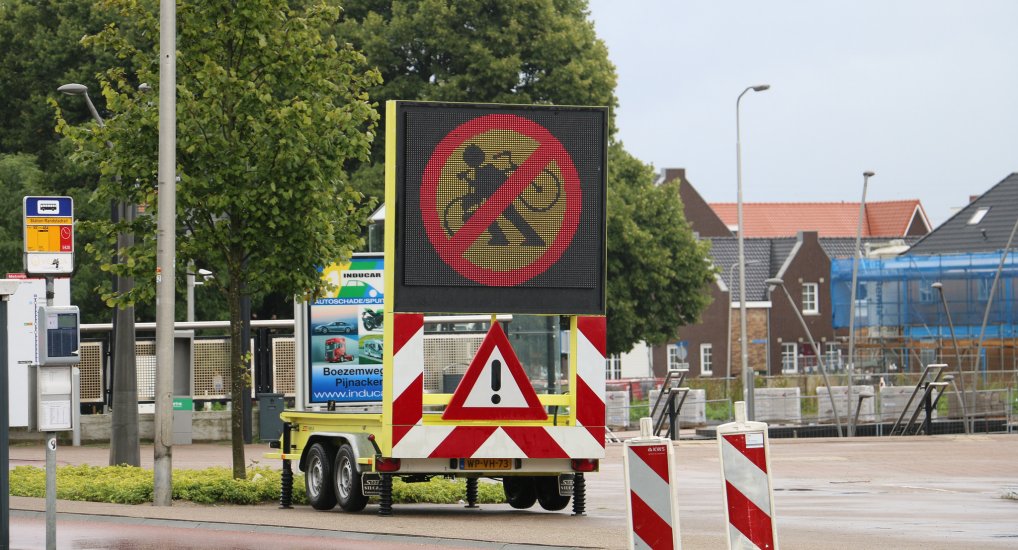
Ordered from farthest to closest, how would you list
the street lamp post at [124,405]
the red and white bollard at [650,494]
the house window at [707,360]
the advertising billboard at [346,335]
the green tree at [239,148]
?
1. the house window at [707,360]
2. the street lamp post at [124,405]
3. the advertising billboard at [346,335]
4. the green tree at [239,148]
5. the red and white bollard at [650,494]

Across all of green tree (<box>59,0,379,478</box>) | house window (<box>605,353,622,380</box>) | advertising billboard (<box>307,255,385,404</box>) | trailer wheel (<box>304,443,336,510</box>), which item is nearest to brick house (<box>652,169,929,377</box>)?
house window (<box>605,353,622,380</box>)

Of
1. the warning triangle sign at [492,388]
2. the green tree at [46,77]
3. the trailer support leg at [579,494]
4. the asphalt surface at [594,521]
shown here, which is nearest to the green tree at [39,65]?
the green tree at [46,77]

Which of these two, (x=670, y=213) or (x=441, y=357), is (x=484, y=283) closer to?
(x=441, y=357)

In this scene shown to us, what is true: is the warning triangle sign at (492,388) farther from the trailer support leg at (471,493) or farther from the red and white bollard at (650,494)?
the red and white bollard at (650,494)

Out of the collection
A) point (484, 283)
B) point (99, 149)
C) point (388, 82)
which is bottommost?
point (484, 283)

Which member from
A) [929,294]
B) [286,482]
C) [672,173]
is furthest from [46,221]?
[672,173]

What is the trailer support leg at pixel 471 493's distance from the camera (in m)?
17.3

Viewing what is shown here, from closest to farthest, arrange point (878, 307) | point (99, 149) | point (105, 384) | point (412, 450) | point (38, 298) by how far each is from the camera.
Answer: point (412, 450) → point (99, 149) → point (38, 298) → point (105, 384) → point (878, 307)

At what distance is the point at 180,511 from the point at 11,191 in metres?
29.5

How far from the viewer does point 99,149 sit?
61.3 ft

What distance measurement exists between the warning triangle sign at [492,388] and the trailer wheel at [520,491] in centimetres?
209

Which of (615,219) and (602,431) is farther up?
(615,219)

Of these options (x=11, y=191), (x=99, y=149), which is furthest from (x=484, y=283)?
(x=11, y=191)

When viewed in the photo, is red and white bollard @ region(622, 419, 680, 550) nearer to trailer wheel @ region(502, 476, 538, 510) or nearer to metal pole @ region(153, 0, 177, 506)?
trailer wheel @ region(502, 476, 538, 510)
